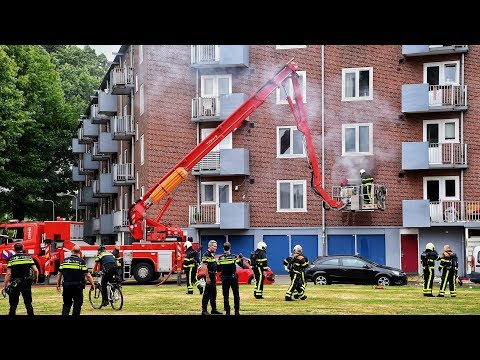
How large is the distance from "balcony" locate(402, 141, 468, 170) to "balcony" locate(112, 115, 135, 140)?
14150 millimetres

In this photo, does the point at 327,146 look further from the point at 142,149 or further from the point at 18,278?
the point at 18,278

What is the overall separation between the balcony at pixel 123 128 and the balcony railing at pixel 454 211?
15.5 metres

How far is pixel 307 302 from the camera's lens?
23.2 metres

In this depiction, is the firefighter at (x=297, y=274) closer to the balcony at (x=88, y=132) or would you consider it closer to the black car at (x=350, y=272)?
the black car at (x=350, y=272)

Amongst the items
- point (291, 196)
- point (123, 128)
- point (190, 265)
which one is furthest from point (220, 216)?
point (190, 265)

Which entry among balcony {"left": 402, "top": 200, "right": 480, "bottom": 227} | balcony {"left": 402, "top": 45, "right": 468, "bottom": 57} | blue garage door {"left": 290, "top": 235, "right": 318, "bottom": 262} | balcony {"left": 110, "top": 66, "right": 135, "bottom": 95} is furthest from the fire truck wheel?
balcony {"left": 110, "top": 66, "right": 135, "bottom": 95}

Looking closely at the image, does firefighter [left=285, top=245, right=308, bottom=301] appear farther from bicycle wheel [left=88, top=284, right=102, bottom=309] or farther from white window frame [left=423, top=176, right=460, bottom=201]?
white window frame [left=423, top=176, right=460, bottom=201]

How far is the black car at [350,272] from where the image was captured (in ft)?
99.7

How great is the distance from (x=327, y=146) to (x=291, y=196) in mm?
2691

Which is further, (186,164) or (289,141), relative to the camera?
(289,141)

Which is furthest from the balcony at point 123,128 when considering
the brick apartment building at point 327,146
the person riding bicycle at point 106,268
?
the person riding bicycle at point 106,268

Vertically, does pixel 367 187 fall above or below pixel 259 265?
above

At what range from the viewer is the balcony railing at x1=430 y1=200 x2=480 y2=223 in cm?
3769
